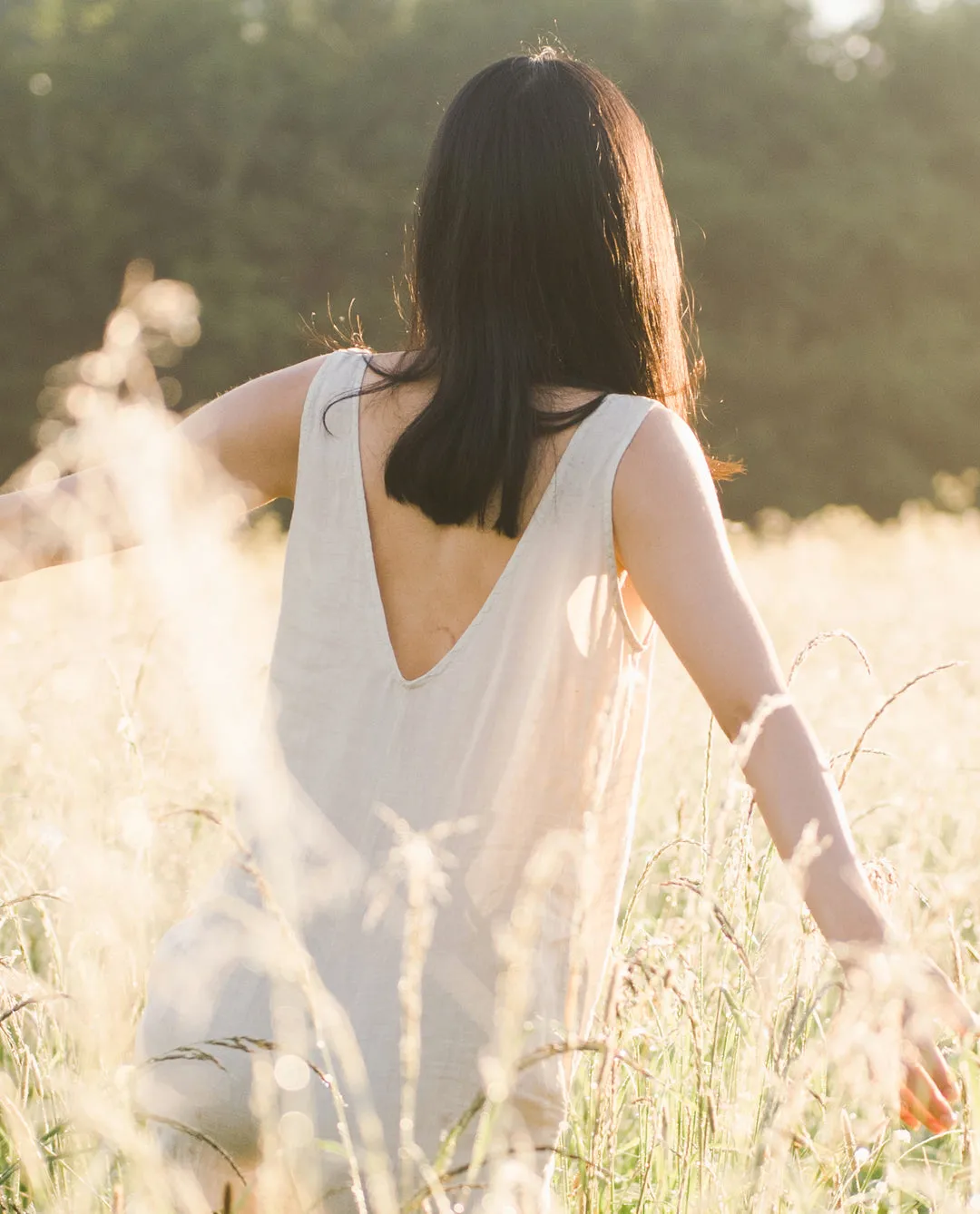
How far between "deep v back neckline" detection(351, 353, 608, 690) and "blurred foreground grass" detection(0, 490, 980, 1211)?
0.14 metres

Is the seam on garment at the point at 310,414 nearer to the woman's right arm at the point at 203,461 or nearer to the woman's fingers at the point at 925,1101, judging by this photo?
the woman's right arm at the point at 203,461

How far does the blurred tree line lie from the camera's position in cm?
1802

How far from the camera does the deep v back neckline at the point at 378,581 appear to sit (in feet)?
3.75

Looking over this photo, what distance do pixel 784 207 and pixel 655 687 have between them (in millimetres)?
17270

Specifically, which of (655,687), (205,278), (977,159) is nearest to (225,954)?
(655,687)

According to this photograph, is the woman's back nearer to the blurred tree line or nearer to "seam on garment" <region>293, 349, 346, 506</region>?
"seam on garment" <region>293, 349, 346, 506</region>

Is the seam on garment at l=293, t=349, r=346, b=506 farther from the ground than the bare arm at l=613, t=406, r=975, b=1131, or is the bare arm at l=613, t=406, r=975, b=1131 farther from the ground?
the seam on garment at l=293, t=349, r=346, b=506

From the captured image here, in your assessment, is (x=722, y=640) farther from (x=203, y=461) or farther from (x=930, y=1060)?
(x=203, y=461)

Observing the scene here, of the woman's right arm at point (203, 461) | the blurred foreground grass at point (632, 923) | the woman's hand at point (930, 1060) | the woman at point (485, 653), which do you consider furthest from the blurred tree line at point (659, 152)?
the woman's hand at point (930, 1060)

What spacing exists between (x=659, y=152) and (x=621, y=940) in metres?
19.3

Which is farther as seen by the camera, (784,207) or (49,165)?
(784,207)

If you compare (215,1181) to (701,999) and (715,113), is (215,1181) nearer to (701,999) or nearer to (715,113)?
(701,999)

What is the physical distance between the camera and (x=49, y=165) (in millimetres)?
17984

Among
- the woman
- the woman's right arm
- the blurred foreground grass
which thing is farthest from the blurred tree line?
the woman
